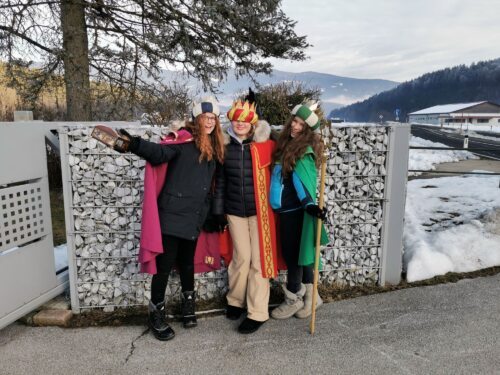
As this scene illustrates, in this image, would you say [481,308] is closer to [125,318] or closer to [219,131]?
[219,131]

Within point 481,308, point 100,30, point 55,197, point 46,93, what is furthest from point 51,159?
point 481,308

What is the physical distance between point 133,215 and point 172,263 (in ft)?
2.38

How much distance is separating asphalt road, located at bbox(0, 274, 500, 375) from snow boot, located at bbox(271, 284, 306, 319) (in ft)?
0.27

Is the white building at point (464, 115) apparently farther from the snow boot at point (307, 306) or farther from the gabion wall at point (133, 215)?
the snow boot at point (307, 306)

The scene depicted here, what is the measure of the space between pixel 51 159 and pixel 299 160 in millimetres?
6581

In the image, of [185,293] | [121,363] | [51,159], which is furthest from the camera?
[51,159]

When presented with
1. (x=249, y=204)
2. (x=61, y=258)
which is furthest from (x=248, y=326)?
(x=61, y=258)

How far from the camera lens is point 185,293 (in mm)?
3701

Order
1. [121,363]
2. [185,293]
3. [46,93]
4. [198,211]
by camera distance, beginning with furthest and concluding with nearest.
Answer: [46,93]
[185,293]
[198,211]
[121,363]

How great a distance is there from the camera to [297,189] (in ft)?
11.5

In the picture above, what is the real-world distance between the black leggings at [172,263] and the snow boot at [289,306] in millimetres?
843

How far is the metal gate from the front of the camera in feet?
11.2

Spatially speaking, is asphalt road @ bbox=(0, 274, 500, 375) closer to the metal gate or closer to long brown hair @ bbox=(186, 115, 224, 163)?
the metal gate

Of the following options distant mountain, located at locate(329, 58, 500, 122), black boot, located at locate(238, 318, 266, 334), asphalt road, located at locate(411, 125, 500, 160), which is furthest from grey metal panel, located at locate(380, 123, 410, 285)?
distant mountain, located at locate(329, 58, 500, 122)
